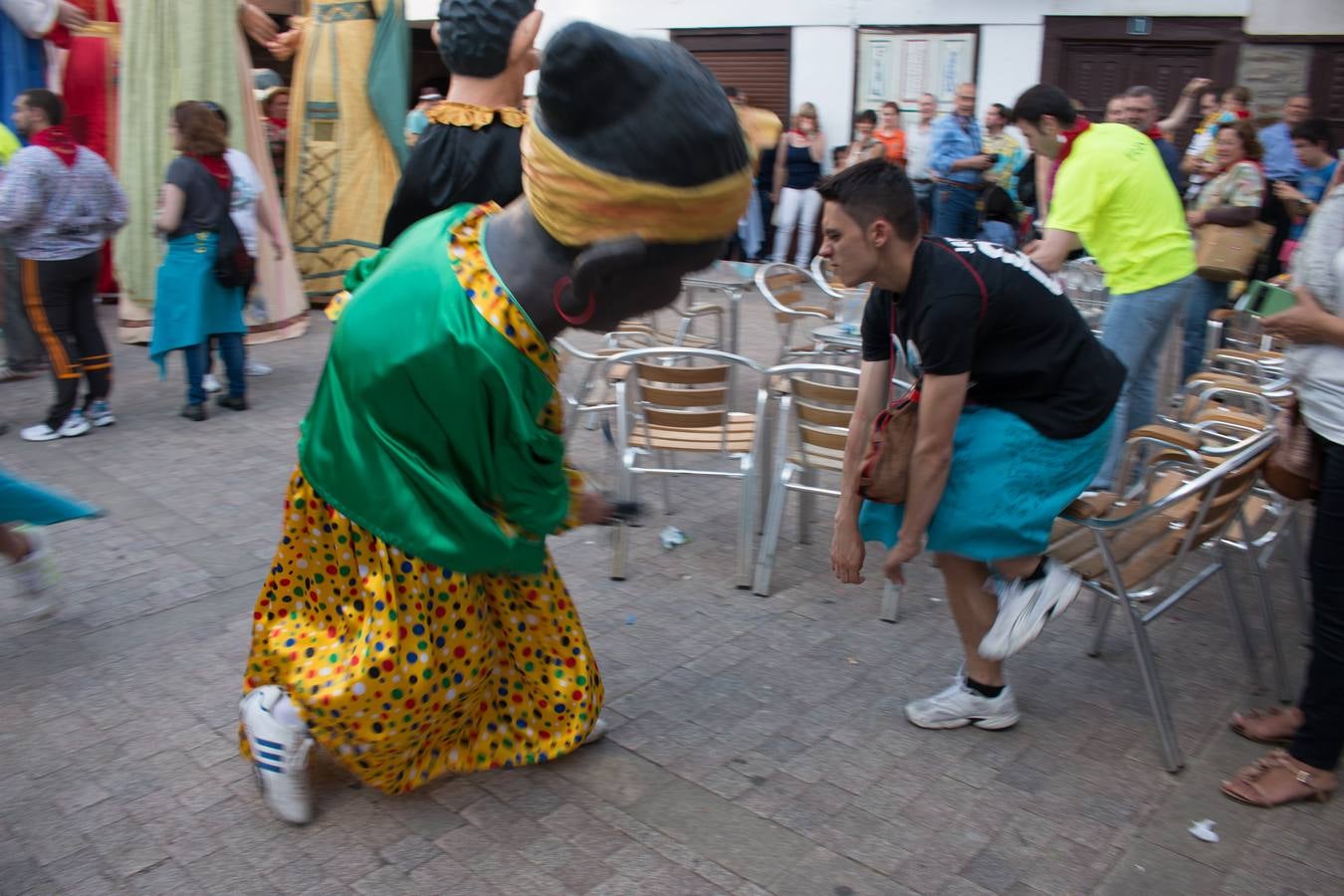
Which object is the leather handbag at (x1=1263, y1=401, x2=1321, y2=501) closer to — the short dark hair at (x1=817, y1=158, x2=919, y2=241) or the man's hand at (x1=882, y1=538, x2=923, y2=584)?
the man's hand at (x1=882, y1=538, x2=923, y2=584)

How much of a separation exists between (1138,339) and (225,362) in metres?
A: 5.20

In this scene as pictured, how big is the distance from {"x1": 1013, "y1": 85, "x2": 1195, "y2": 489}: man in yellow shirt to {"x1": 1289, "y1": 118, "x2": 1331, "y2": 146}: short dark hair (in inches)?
165

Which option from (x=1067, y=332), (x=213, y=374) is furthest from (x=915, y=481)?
(x=213, y=374)

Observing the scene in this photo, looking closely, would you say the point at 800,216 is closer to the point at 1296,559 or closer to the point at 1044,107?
the point at 1044,107

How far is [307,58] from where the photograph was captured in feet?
30.8

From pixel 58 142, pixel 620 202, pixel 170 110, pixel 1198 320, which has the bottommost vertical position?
pixel 1198 320

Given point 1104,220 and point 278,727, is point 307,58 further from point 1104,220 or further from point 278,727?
point 278,727

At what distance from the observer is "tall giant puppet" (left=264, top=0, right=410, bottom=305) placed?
30.6 ft

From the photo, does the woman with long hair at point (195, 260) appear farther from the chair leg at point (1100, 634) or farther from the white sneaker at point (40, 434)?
the chair leg at point (1100, 634)

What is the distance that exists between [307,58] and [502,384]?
8257mm

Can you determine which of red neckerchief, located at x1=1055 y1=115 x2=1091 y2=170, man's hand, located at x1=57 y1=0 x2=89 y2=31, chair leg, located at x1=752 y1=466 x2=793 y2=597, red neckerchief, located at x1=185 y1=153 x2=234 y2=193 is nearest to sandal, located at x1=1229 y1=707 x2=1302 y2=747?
chair leg, located at x1=752 y1=466 x2=793 y2=597

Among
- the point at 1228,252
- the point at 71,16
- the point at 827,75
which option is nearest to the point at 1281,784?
the point at 1228,252

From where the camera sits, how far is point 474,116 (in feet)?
13.7

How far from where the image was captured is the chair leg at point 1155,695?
3049mm
